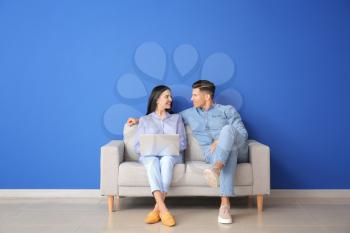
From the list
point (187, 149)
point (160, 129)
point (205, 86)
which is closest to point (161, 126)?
point (160, 129)

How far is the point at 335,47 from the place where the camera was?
4.21m

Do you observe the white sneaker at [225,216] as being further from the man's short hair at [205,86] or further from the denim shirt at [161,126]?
the man's short hair at [205,86]

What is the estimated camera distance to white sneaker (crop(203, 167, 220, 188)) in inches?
128

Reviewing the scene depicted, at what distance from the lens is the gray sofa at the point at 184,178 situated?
141 inches

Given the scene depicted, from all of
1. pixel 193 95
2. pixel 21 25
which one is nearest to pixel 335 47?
pixel 193 95

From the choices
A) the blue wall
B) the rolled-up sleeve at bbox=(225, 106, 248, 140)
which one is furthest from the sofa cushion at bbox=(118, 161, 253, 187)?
the blue wall

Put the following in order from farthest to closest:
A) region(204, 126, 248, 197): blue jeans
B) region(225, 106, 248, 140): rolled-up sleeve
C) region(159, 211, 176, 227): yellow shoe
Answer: region(225, 106, 248, 140): rolled-up sleeve, region(204, 126, 248, 197): blue jeans, region(159, 211, 176, 227): yellow shoe

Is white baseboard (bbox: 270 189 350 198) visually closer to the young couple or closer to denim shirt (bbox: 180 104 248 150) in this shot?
the young couple

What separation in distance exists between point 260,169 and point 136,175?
1.08m

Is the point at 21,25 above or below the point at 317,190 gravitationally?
above

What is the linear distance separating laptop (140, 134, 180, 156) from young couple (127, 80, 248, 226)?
5 centimetres

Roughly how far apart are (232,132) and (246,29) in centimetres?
130

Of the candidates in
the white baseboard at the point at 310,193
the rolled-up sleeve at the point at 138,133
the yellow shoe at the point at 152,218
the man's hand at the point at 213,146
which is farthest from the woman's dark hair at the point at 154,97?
the white baseboard at the point at 310,193

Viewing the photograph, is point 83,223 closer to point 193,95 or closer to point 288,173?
point 193,95
